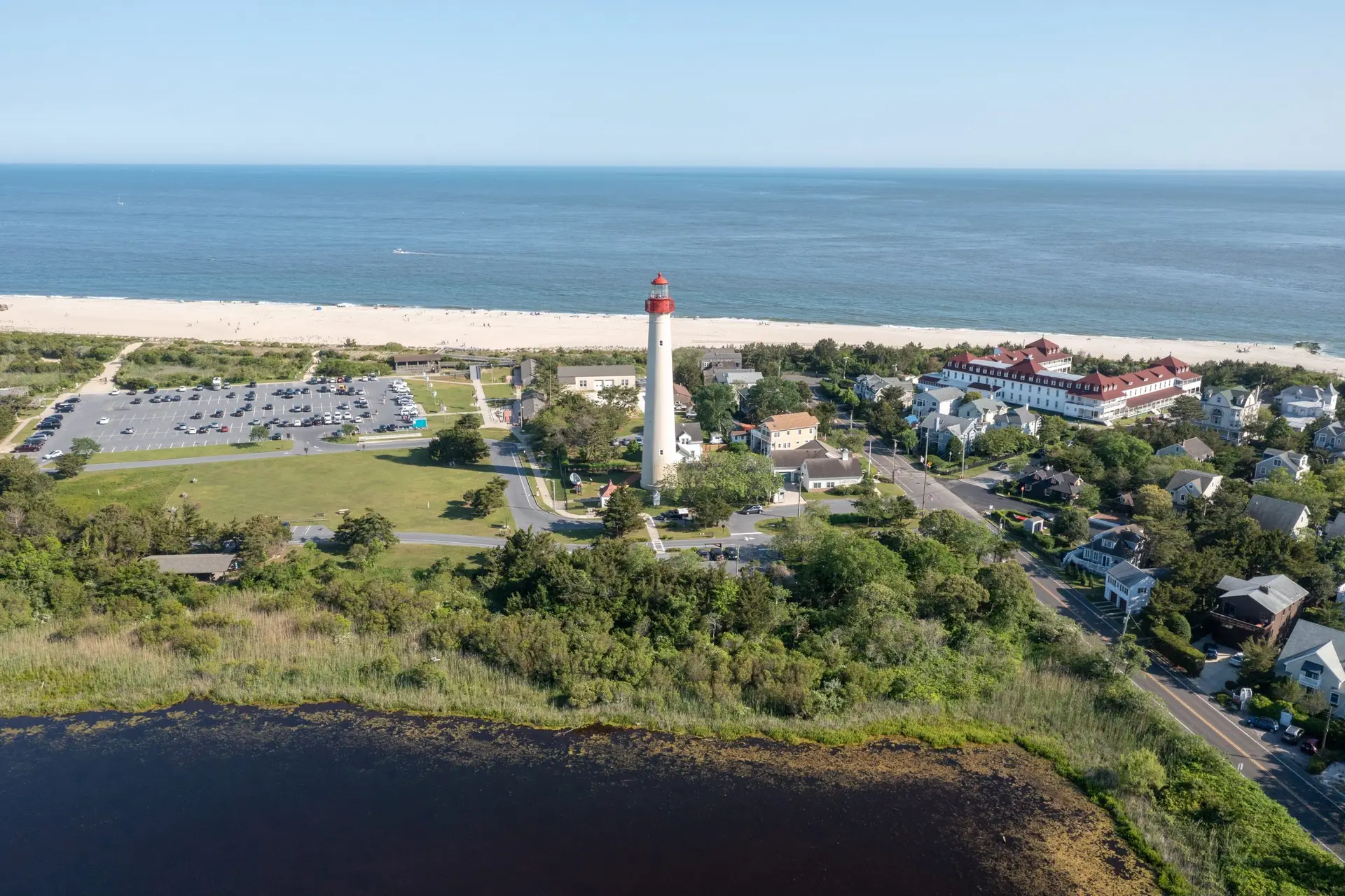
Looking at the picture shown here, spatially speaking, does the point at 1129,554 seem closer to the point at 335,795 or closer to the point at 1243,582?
the point at 1243,582

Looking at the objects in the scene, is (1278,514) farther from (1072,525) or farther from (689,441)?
(689,441)

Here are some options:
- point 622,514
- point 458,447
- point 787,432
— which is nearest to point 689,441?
point 787,432

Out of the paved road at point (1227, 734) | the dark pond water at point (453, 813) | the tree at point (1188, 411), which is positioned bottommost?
the dark pond water at point (453, 813)

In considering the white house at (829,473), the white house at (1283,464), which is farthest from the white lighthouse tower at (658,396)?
the white house at (1283,464)

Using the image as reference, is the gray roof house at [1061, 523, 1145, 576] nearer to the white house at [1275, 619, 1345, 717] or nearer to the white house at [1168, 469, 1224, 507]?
the white house at [1168, 469, 1224, 507]

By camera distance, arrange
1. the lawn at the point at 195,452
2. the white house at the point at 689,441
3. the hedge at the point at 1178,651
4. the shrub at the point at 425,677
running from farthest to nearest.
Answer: the lawn at the point at 195,452 < the white house at the point at 689,441 < the hedge at the point at 1178,651 < the shrub at the point at 425,677

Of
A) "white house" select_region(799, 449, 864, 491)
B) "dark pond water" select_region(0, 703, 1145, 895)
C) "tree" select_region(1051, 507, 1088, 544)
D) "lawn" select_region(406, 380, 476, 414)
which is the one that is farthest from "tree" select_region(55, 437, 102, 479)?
"tree" select_region(1051, 507, 1088, 544)

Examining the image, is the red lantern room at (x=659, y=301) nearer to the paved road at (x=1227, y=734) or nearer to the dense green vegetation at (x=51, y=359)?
the paved road at (x=1227, y=734)
